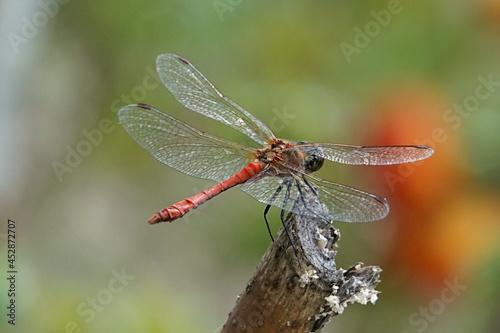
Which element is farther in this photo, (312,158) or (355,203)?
(312,158)

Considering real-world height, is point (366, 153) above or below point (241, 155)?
above

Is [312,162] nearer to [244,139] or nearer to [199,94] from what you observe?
[199,94]

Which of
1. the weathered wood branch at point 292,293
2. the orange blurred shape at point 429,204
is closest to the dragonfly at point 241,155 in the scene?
the weathered wood branch at point 292,293

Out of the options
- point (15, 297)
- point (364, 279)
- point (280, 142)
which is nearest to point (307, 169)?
point (280, 142)

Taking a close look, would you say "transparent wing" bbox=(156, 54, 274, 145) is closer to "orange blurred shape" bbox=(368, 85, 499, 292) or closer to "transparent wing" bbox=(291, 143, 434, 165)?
"transparent wing" bbox=(291, 143, 434, 165)

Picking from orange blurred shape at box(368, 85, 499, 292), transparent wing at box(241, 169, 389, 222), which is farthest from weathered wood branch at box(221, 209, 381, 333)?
orange blurred shape at box(368, 85, 499, 292)

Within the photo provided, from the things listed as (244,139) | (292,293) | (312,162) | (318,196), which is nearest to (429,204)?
(244,139)

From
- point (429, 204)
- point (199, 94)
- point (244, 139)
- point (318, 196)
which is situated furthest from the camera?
point (429, 204)

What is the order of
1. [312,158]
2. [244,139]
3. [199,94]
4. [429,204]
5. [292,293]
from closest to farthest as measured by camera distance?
[292,293] → [312,158] → [199,94] → [244,139] → [429,204]
